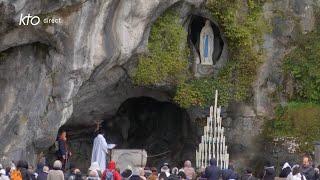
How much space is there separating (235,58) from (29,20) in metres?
6.77

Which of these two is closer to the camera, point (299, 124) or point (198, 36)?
point (299, 124)

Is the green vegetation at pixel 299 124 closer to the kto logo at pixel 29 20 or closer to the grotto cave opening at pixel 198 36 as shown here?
the grotto cave opening at pixel 198 36

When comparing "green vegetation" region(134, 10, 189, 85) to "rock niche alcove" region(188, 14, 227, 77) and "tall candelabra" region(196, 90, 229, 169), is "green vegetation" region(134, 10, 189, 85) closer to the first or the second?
"rock niche alcove" region(188, 14, 227, 77)

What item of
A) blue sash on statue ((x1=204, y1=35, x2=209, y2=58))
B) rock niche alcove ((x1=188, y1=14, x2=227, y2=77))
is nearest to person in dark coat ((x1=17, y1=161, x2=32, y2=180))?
rock niche alcove ((x1=188, y1=14, x2=227, y2=77))

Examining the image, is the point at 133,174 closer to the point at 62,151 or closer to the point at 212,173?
the point at 212,173

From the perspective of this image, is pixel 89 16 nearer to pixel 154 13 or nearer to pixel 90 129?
pixel 154 13

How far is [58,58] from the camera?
90.0 feet

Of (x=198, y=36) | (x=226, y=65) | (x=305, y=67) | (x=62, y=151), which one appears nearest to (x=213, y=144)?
(x=226, y=65)

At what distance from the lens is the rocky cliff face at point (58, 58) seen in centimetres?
2645

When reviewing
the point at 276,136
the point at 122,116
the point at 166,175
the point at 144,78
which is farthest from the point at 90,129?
the point at 166,175

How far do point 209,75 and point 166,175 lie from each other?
7.77 metres

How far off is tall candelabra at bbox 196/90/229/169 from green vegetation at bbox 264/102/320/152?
5.27 feet

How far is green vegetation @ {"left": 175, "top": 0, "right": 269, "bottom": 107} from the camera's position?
30.3 meters

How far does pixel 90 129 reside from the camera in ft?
106
